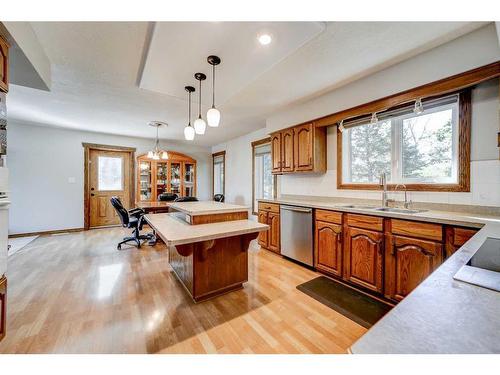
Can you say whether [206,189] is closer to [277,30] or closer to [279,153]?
[279,153]

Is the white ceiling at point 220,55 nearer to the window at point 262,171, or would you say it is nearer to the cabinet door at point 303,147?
the cabinet door at point 303,147

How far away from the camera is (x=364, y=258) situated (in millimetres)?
2193

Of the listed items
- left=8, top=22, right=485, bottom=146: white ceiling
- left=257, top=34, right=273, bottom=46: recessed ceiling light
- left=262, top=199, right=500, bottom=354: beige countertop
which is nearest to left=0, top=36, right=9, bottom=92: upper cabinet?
left=8, top=22, right=485, bottom=146: white ceiling

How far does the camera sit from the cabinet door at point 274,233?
3.30 meters

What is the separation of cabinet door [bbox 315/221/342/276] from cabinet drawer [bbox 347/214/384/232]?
→ 0.54ft

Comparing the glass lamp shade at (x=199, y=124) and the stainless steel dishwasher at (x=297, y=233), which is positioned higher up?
the glass lamp shade at (x=199, y=124)

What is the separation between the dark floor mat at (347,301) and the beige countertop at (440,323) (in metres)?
1.38

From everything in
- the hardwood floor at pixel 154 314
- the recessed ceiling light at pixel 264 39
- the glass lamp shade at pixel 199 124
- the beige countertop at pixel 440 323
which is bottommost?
the hardwood floor at pixel 154 314

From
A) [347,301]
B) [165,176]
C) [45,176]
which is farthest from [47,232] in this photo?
[347,301]

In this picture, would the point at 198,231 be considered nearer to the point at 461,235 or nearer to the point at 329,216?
the point at 329,216

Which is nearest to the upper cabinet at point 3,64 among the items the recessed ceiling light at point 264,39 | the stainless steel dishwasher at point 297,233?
the recessed ceiling light at point 264,39

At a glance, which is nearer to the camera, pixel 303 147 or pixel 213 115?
pixel 213 115

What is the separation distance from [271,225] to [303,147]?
1.33 metres

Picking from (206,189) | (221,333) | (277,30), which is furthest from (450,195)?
(206,189)
